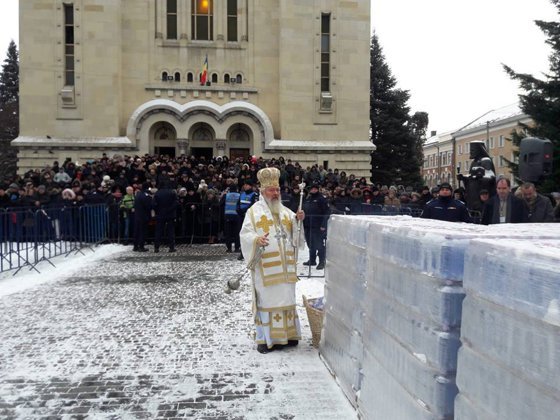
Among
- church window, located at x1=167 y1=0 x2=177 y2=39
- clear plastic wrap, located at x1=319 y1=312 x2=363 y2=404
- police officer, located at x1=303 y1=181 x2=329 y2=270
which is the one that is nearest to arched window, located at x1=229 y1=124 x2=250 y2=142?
church window, located at x1=167 y1=0 x2=177 y2=39

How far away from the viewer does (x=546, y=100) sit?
67.9 feet

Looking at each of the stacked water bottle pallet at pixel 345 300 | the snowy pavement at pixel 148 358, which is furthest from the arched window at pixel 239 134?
the stacked water bottle pallet at pixel 345 300

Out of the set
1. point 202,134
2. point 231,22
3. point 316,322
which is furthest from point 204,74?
point 316,322

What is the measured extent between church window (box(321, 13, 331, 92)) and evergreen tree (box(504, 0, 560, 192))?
9.58 meters

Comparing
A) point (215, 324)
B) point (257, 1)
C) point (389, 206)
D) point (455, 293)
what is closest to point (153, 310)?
point (215, 324)

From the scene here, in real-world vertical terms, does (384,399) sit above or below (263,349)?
above

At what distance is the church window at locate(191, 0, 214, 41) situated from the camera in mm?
27880

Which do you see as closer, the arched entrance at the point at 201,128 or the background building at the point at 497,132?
the arched entrance at the point at 201,128

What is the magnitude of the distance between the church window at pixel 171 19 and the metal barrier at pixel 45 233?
1595 cm

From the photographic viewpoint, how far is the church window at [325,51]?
27656 mm

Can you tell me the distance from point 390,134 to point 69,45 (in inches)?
909

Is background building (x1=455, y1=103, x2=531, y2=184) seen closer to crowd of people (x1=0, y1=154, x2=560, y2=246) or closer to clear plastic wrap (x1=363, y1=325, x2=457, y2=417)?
crowd of people (x1=0, y1=154, x2=560, y2=246)

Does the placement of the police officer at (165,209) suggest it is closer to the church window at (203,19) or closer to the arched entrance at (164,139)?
the arched entrance at (164,139)

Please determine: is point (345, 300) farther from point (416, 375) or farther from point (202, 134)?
point (202, 134)
